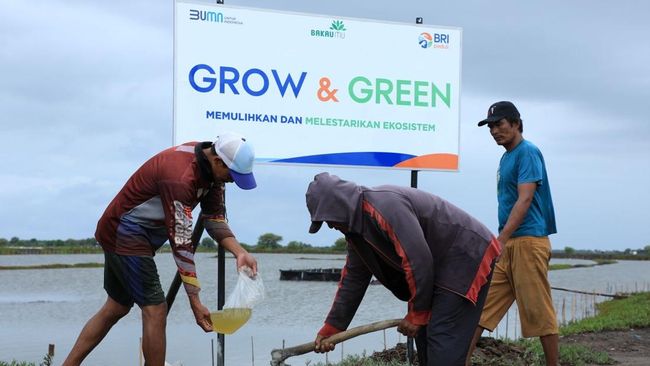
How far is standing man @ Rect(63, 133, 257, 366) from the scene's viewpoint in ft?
16.2

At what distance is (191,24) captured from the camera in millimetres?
6691

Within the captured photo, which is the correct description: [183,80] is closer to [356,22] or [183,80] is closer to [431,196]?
[356,22]

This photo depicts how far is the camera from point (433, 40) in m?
7.41

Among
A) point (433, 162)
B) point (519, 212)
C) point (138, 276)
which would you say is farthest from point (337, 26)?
point (138, 276)

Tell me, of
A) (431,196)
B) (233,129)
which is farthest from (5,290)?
(431,196)

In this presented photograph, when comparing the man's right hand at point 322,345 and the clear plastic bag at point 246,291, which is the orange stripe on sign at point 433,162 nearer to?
the clear plastic bag at point 246,291

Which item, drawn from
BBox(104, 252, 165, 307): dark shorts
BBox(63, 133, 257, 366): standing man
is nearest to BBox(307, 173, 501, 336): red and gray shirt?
BBox(63, 133, 257, 366): standing man

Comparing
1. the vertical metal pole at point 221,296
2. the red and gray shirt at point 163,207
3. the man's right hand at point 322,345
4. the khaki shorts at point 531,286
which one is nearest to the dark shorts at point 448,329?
the man's right hand at point 322,345

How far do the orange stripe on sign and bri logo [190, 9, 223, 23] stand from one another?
2.05 m

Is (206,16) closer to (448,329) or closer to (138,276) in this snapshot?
(138,276)

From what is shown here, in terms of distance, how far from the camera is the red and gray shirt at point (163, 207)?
4953 mm

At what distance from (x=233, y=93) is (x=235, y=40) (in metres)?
0.46

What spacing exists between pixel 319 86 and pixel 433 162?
129 centimetres

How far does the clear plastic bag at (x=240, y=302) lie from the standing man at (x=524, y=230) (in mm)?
1744
